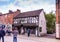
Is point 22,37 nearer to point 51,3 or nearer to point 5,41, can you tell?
point 5,41

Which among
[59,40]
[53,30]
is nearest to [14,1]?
[53,30]

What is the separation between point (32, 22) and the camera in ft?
6.10

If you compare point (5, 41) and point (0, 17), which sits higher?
point (0, 17)

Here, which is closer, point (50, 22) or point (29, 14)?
point (50, 22)

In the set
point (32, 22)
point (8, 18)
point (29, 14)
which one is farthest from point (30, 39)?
point (8, 18)

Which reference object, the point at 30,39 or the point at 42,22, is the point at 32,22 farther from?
the point at 30,39

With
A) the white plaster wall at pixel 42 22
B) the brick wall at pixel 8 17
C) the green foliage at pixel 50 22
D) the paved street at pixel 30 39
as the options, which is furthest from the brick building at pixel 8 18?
the green foliage at pixel 50 22

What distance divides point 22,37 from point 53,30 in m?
0.50

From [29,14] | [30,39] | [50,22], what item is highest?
[29,14]

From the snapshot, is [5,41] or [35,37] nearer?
[35,37]

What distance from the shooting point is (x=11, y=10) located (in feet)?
6.74

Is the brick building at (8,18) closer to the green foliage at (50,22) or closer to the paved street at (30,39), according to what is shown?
the paved street at (30,39)

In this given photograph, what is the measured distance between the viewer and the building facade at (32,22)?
70.8 inches

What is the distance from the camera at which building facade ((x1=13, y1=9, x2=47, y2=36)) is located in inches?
70.8
